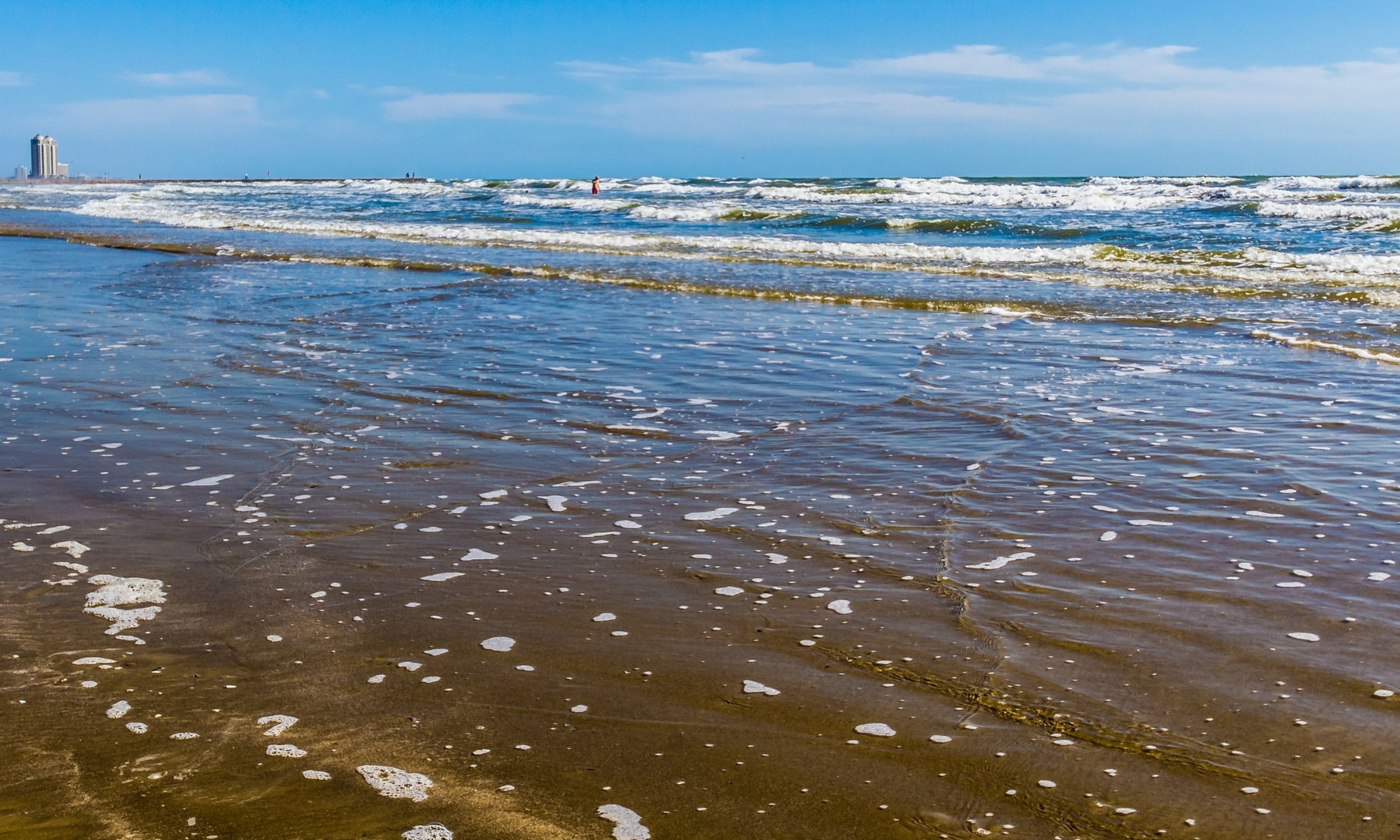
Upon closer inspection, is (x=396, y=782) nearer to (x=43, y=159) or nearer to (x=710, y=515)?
(x=710, y=515)

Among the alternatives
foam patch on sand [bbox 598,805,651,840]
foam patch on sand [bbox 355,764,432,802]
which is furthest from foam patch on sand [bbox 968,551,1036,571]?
foam patch on sand [bbox 355,764,432,802]

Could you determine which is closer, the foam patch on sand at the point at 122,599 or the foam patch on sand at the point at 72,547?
the foam patch on sand at the point at 122,599

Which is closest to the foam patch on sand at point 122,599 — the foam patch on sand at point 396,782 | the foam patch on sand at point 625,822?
the foam patch on sand at point 396,782

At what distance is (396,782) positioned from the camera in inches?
105

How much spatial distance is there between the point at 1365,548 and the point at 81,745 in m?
4.74

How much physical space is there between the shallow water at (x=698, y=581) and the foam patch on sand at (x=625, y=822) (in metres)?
0.03

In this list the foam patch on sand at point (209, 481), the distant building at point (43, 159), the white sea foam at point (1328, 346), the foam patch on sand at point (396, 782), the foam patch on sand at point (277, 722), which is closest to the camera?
the foam patch on sand at point (396, 782)

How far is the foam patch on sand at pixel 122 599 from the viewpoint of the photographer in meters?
3.63

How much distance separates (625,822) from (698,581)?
1644 millimetres

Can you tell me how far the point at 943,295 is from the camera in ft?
47.6

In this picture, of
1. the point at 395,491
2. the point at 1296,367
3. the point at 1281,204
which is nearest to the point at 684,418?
the point at 395,491

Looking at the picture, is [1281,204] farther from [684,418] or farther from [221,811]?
[221,811]

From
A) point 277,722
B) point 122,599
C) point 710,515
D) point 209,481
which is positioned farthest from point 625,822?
point 209,481

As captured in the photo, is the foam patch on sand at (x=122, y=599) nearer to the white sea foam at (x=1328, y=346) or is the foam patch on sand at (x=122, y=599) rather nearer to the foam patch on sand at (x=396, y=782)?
the foam patch on sand at (x=396, y=782)
